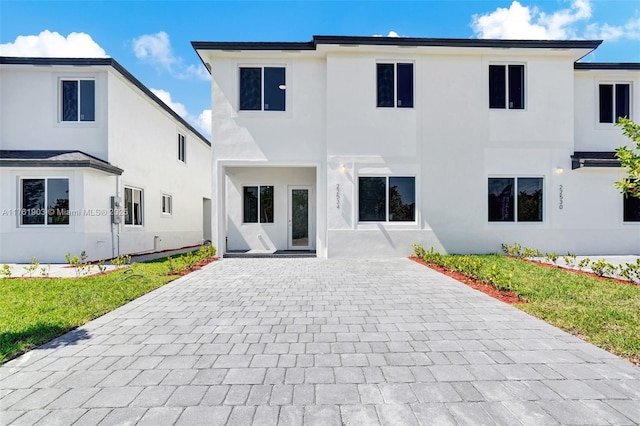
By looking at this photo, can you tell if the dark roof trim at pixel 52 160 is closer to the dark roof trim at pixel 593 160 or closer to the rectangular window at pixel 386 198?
the rectangular window at pixel 386 198

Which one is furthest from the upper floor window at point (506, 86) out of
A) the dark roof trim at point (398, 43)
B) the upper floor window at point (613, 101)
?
the upper floor window at point (613, 101)

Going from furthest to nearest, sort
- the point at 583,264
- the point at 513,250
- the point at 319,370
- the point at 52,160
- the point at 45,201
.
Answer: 1. the point at 513,250
2. the point at 45,201
3. the point at 52,160
4. the point at 583,264
5. the point at 319,370

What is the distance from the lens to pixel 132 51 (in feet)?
44.6

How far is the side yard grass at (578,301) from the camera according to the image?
151 inches

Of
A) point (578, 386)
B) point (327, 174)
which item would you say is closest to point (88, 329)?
point (578, 386)

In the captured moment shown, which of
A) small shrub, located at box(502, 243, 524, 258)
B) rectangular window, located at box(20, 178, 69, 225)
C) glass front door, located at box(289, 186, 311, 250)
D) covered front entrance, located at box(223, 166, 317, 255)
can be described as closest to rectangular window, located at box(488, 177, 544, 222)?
small shrub, located at box(502, 243, 524, 258)

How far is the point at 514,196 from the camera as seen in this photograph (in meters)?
10.9

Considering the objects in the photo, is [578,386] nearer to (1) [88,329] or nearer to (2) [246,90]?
(1) [88,329]

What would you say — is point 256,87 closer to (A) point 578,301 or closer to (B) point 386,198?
(B) point 386,198

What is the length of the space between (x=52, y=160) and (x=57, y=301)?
6.45m

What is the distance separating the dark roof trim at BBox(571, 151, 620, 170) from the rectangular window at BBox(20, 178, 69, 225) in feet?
56.1

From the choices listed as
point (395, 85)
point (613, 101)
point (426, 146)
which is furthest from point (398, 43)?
point (613, 101)

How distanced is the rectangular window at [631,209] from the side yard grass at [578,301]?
5607mm

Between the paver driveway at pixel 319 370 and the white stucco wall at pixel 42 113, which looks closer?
the paver driveway at pixel 319 370
